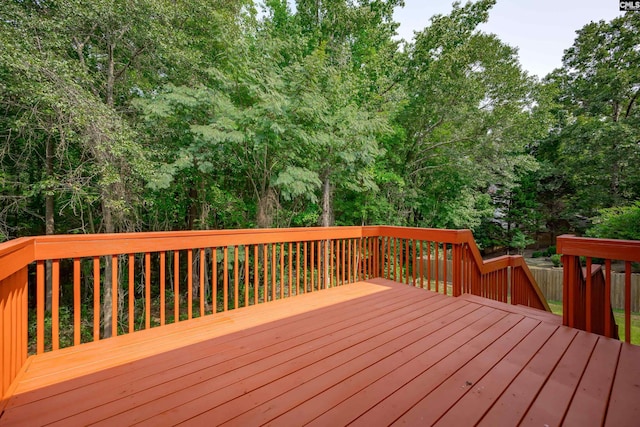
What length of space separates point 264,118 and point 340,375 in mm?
4172

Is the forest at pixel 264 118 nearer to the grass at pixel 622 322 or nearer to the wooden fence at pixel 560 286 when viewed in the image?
the wooden fence at pixel 560 286

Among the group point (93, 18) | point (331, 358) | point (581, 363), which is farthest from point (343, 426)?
point (93, 18)

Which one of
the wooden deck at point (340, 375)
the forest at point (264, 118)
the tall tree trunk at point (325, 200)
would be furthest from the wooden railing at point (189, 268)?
the tall tree trunk at point (325, 200)

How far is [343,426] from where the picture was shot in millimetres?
1272

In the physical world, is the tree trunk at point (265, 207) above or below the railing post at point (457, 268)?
above

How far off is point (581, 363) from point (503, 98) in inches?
364

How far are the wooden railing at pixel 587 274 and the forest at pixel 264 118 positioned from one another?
3.76 m

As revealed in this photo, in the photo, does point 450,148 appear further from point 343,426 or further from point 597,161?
point 343,426

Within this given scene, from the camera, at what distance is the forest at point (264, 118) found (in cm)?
462

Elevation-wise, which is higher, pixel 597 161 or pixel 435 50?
pixel 435 50

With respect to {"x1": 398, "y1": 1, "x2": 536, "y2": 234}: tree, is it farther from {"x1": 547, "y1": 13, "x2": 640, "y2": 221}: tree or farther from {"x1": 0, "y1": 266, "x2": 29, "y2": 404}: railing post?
{"x1": 0, "y1": 266, "x2": 29, "y2": 404}: railing post

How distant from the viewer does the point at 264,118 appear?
475 centimetres

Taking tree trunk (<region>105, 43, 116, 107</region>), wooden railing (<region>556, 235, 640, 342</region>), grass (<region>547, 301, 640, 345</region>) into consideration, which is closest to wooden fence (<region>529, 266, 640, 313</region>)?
grass (<region>547, 301, 640, 345</region>)

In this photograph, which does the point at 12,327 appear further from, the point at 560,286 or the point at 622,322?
the point at 560,286
